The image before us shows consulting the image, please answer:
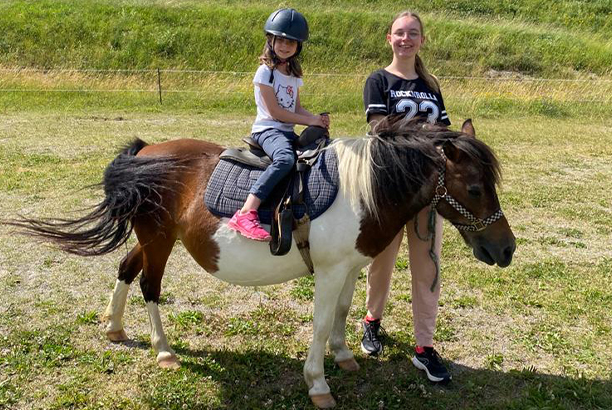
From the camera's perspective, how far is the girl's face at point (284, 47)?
3203 mm

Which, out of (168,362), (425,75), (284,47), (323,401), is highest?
(284,47)

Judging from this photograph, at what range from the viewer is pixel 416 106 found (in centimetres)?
340

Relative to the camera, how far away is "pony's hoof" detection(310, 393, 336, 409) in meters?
3.33

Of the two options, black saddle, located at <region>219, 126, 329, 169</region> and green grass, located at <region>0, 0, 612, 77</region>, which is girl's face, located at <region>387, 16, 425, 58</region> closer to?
black saddle, located at <region>219, 126, 329, 169</region>

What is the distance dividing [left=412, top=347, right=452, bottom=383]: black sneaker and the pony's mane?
120 cm

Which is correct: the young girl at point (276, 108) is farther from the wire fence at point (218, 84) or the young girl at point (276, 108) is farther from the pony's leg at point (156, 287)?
the wire fence at point (218, 84)

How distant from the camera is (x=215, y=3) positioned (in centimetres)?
2331

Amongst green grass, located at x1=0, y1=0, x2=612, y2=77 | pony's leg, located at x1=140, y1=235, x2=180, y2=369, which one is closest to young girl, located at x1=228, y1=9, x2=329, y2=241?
pony's leg, located at x1=140, y1=235, x2=180, y2=369

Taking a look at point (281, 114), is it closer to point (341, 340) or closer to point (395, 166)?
point (395, 166)

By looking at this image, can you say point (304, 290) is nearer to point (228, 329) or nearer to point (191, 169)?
point (228, 329)

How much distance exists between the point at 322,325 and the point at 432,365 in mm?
897

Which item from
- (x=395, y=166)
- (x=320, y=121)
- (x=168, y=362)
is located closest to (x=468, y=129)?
(x=395, y=166)

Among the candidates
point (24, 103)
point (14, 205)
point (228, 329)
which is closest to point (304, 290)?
point (228, 329)

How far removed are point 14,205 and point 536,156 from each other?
345 inches
